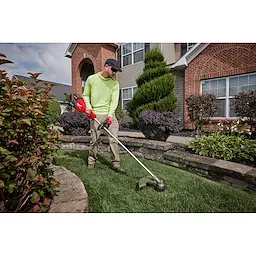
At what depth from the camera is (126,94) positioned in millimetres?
1946

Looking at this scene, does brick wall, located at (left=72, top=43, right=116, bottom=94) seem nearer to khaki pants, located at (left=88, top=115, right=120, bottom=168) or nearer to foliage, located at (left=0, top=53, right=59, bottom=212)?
khaki pants, located at (left=88, top=115, right=120, bottom=168)

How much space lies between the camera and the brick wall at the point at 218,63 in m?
1.56

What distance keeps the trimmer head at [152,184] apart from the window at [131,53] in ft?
3.66

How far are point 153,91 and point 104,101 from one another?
786 millimetres

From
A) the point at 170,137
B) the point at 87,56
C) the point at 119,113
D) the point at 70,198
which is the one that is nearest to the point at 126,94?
the point at 119,113

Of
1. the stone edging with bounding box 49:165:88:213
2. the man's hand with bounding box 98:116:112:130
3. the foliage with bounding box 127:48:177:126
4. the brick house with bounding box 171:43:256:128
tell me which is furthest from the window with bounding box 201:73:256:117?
the stone edging with bounding box 49:165:88:213

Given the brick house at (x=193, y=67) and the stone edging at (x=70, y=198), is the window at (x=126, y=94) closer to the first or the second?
the brick house at (x=193, y=67)

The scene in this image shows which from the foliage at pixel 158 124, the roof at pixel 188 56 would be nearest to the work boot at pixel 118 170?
the foliage at pixel 158 124

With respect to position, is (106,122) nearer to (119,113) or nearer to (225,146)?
(119,113)

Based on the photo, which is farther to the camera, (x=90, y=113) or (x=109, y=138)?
(x=109, y=138)

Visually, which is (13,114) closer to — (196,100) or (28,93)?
(28,93)

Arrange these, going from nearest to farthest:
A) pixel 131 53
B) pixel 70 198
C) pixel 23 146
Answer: pixel 23 146 < pixel 70 198 < pixel 131 53
